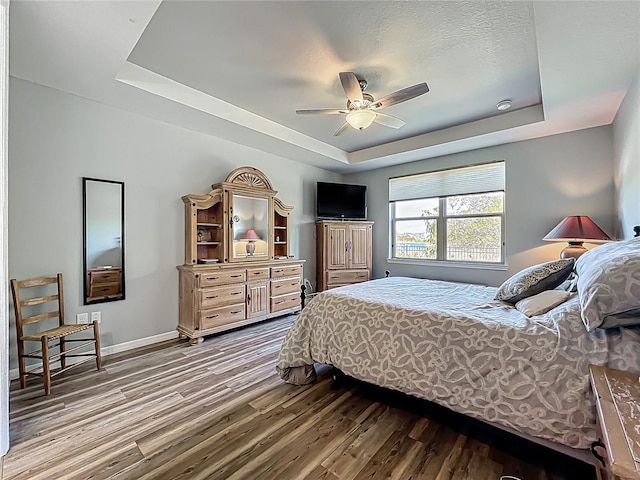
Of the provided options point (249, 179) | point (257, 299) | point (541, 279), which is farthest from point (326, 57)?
point (257, 299)

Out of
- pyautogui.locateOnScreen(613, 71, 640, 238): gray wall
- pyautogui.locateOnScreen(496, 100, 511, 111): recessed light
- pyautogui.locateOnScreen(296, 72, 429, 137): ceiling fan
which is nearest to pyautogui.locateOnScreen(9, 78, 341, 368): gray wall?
pyautogui.locateOnScreen(296, 72, 429, 137): ceiling fan

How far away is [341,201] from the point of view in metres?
5.28

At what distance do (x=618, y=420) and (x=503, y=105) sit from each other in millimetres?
3323

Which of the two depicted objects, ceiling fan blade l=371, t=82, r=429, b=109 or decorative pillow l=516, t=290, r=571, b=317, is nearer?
decorative pillow l=516, t=290, r=571, b=317

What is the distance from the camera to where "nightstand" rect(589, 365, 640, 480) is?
2.37 feet

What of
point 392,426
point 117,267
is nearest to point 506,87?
point 392,426

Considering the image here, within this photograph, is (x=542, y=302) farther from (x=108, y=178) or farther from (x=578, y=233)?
(x=108, y=178)

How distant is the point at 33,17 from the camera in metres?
1.78

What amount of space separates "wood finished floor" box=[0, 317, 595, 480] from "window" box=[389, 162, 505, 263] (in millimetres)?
3066

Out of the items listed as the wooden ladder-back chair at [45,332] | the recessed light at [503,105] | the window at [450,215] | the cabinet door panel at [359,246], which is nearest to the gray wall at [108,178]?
the wooden ladder-back chair at [45,332]

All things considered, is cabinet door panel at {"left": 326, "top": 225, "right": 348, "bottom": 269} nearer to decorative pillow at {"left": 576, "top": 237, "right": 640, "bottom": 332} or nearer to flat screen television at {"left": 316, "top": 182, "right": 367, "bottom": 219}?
flat screen television at {"left": 316, "top": 182, "right": 367, "bottom": 219}

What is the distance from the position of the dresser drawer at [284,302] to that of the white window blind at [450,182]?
2.46m

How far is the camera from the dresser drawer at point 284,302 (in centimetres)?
421

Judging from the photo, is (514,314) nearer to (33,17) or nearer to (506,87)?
(506,87)
